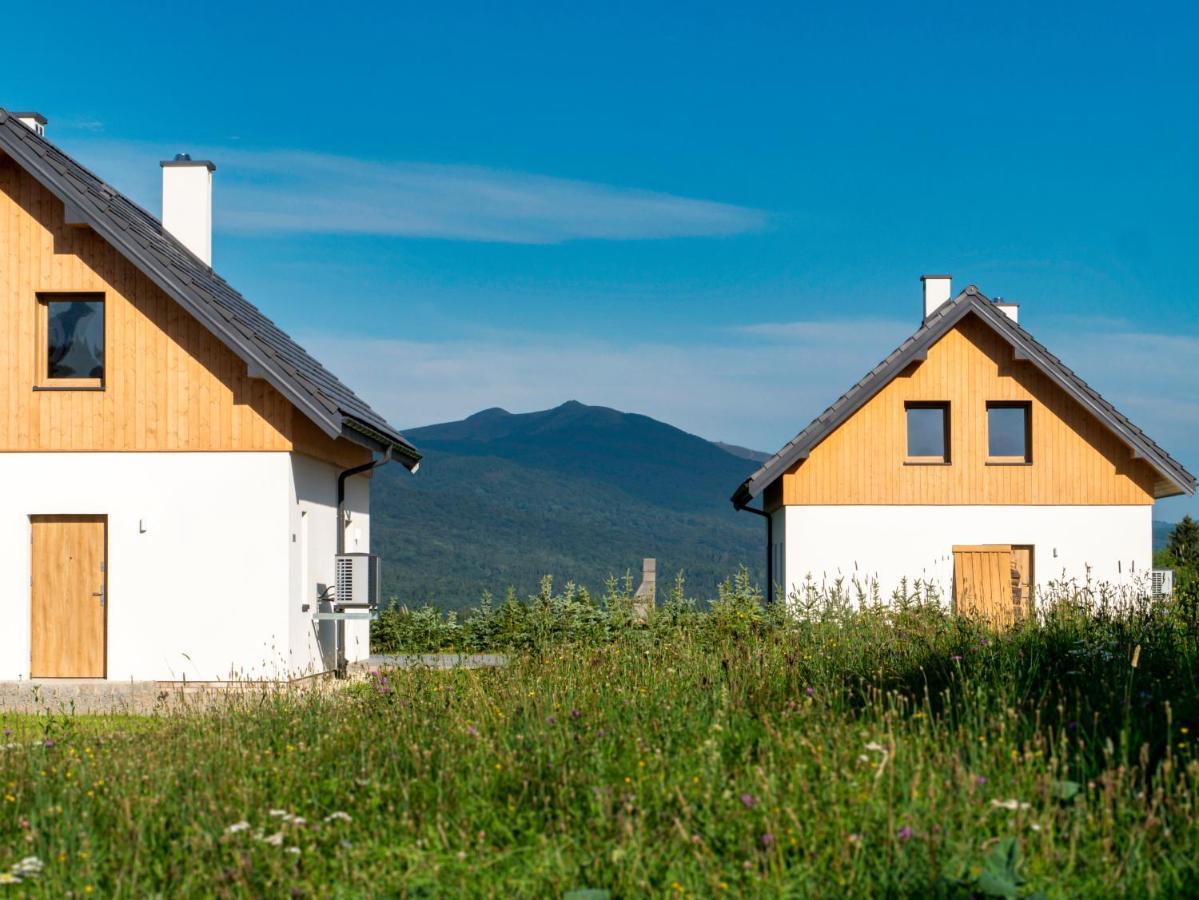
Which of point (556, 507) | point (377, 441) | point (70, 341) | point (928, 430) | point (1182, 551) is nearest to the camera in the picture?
point (70, 341)

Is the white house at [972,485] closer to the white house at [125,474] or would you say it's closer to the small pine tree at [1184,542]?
the white house at [125,474]

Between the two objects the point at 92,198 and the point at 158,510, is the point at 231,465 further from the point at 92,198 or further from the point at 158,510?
the point at 92,198

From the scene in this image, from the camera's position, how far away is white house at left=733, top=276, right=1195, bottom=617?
2291cm

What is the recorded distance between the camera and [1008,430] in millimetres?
23453

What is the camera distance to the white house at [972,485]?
2291 centimetres

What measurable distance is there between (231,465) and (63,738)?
311 inches

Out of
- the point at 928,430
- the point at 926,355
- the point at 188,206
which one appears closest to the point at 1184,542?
the point at 928,430

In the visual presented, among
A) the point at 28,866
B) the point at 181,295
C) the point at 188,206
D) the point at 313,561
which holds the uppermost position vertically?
the point at 188,206

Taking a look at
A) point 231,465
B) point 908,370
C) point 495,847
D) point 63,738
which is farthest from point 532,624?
point 495,847

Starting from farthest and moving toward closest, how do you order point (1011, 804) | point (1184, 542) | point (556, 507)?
point (556, 507) → point (1184, 542) → point (1011, 804)

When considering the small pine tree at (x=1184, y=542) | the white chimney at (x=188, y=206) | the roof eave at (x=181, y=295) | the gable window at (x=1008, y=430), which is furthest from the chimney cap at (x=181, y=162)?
the small pine tree at (x=1184, y=542)

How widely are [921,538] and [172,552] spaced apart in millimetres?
12610

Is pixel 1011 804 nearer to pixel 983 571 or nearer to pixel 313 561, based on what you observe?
pixel 313 561

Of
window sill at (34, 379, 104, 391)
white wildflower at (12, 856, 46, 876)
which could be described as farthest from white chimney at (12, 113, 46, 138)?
white wildflower at (12, 856, 46, 876)
